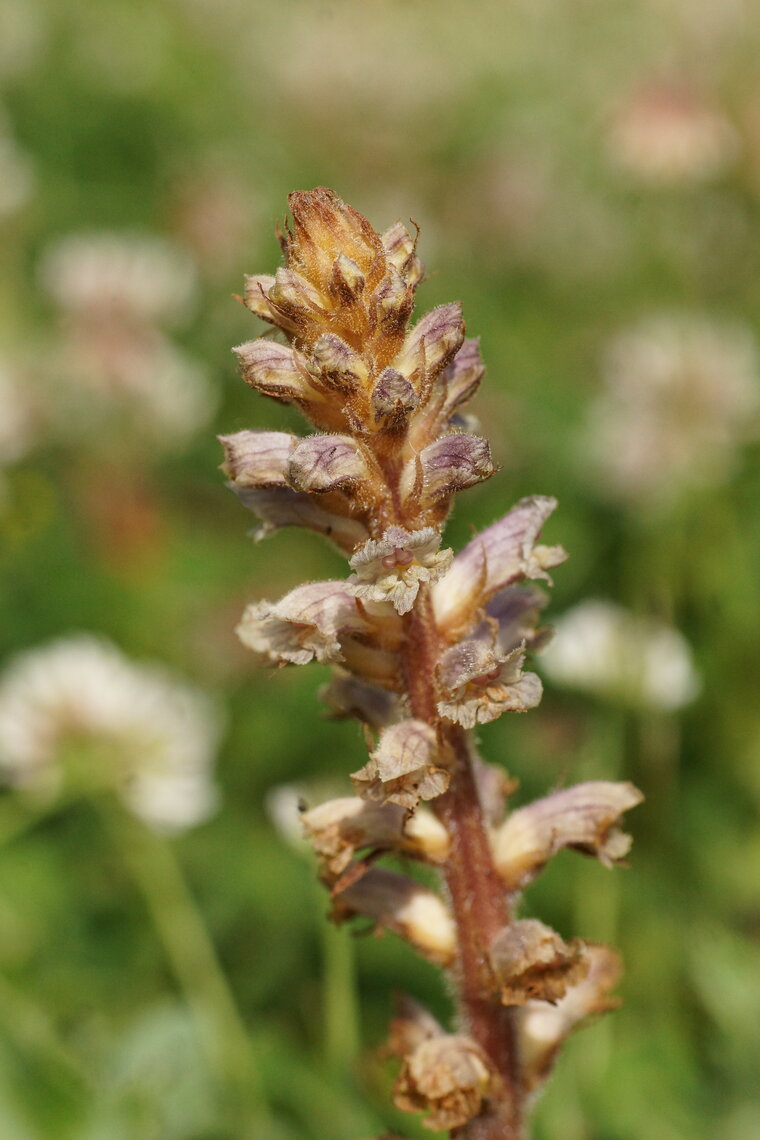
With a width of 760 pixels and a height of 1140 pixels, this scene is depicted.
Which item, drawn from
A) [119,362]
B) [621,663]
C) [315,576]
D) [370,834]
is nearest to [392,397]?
[370,834]

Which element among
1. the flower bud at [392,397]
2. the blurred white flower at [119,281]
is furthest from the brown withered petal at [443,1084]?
the blurred white flower at [119,281]

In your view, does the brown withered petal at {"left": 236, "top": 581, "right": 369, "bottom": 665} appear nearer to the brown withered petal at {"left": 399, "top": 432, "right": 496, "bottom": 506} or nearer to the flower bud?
the brown withered petal at {"left": 399, "top": 432, "right": 496, "bottom": 506}

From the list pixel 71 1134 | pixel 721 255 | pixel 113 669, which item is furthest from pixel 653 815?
pixel 721 255

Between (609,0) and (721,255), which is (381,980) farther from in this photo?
(609,0)

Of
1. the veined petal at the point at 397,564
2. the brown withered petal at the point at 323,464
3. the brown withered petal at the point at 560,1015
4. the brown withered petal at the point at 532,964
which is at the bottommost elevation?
the brown withered petal at the point at 560,1015

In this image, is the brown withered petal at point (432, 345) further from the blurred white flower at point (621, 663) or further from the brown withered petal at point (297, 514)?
the blurred white flower at point (621, 663)

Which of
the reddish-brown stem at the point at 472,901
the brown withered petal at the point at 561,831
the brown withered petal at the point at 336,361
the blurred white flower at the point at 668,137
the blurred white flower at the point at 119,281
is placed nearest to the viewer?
the brown withered petal at the point at 336,361

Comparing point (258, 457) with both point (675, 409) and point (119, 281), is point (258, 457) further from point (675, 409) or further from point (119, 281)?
point (119, 281)
